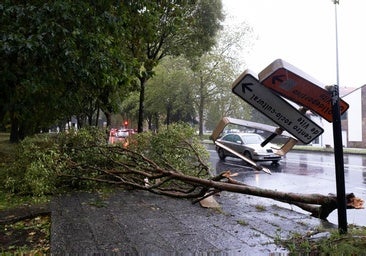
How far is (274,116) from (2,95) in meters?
4.35

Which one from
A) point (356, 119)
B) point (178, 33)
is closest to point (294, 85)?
point (178, 33)

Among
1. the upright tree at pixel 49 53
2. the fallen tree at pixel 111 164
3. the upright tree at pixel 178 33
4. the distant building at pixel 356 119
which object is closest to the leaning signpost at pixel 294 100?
the fallen tree at pixel 111 164

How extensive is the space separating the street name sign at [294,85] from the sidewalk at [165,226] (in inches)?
68.8

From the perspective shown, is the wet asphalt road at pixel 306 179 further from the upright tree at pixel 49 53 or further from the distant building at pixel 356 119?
the distant building at pixel 356 119

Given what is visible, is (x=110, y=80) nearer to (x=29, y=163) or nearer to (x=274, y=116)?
(x=29, y=163)

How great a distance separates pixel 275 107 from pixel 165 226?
2.43 meters

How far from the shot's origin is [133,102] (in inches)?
1526

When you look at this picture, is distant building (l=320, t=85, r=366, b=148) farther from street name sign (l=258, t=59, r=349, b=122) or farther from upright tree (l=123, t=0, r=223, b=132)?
street name sign (l=258, t=59, r=349, b=122)

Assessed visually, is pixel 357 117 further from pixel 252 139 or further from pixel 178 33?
pixel 178 33

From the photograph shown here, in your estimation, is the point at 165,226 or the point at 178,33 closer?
the point at 165,226

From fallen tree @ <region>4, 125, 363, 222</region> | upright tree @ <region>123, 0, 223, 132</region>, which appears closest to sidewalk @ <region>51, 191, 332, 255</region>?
fallen tree @ <region>4, 125, 363, 222</region>

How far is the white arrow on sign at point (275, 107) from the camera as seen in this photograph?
3.72 m

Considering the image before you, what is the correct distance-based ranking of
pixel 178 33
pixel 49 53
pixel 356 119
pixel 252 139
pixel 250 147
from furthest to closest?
pixel 356 119 → pixel 252 139 → pixel 250 147 → pixel 178 33 → pixel 49 53

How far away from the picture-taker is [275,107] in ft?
12.5
